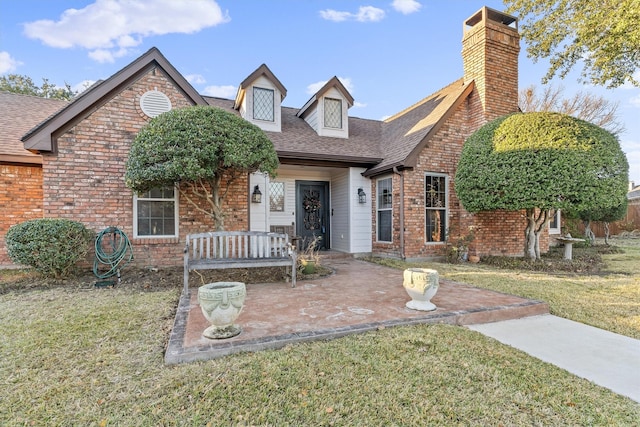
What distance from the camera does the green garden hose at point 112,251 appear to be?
6145 millimetres

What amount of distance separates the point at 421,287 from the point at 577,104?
24.4 m

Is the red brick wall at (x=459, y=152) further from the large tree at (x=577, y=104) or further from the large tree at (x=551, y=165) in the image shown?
the large tree at (x=577, y=104)

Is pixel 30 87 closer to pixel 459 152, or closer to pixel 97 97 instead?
pixel 97 97

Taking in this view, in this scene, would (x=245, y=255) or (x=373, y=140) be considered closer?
(x=245, y=255)

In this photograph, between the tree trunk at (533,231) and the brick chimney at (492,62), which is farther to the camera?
the brick chimney at (492,62)

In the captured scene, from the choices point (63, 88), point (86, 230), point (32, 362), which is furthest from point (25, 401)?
point (63, 88)

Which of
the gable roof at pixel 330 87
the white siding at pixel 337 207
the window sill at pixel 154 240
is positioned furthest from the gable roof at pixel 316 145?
the window sill at pixel 154 240

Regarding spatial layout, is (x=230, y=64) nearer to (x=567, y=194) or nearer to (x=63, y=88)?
(x=567, y=194)

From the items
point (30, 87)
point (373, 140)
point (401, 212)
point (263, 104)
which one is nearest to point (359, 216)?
point (401, 212)

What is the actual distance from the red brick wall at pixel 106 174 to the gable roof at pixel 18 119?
1250mm

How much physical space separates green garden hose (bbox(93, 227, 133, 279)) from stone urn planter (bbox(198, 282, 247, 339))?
406 centimetres

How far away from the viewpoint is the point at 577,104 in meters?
20.3

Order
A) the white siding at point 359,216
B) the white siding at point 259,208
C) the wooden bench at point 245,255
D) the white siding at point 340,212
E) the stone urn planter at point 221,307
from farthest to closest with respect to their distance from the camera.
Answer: the white siding at point 340,212, the white siding at point 359,216, the white siding at point 259,208, the wooden bench at point 245,255, the stone urn planter at point 221,307

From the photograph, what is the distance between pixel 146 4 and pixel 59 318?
785cm
